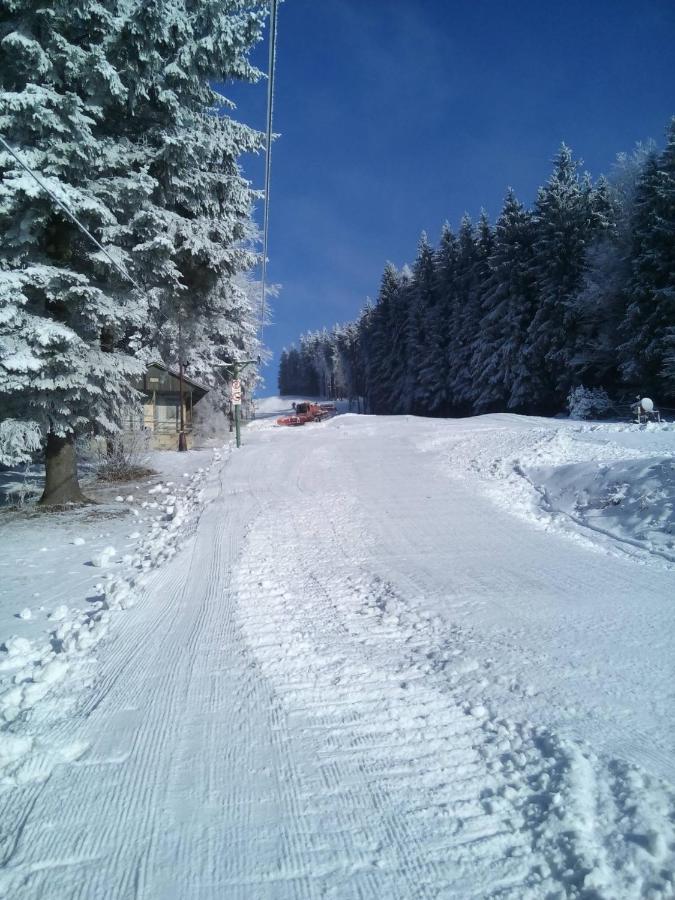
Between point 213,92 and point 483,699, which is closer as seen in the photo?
point 483,699

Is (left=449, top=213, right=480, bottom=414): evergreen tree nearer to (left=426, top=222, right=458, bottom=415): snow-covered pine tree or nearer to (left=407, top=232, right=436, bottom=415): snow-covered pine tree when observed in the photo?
(left=426, top=222, right=458, bottom=415): snow-covered pine tree

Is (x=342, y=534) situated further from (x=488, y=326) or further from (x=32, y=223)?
(x=488, y=326)

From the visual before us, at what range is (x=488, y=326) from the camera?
3912 cm

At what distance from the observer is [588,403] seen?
29.7m

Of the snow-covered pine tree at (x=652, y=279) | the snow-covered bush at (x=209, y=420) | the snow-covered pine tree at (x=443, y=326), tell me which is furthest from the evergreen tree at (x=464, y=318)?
the snow-covered bush at (x=209, y=420)

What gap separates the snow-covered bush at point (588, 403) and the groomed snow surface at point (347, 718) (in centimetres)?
2416

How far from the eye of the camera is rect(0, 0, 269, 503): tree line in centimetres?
855

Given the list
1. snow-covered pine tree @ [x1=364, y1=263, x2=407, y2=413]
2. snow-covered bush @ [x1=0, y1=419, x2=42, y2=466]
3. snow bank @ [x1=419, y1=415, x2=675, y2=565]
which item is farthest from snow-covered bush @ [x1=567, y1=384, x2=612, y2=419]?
snow-covered bush @ [x1=0, y1=419, x2=42, y2=466]

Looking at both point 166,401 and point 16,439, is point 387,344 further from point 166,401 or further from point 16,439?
point 16,439

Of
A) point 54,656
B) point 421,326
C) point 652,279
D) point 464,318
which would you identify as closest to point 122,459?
point 54,656

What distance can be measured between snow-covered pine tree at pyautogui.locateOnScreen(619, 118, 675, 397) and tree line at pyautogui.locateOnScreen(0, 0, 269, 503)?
73.1ft

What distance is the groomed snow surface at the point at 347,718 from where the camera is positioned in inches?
79.0

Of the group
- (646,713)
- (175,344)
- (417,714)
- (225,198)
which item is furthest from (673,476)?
(175,344)

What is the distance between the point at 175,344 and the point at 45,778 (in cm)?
1717
